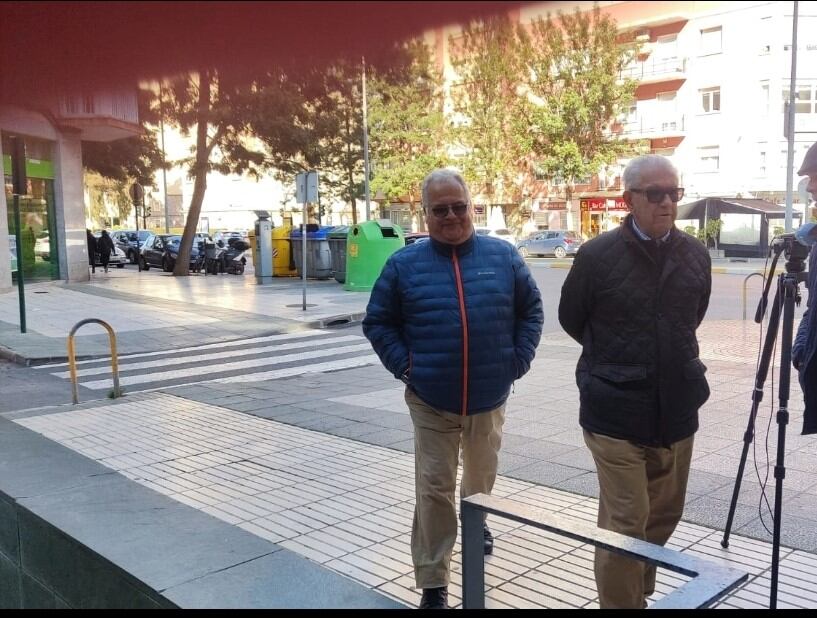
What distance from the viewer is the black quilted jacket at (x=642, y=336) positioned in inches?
116

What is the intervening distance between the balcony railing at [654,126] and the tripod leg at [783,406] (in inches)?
1559

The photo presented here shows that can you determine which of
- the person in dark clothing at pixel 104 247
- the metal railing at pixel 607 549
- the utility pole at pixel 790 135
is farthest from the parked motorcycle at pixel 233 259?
the metal railing at pixel 607 549

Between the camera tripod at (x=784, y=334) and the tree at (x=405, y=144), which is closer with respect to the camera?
the camera tripod at (x=784, y=334)

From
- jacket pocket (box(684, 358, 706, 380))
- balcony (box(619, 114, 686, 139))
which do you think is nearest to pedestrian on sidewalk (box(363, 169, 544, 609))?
jacket pocket (box(684, 358, 706, 380))

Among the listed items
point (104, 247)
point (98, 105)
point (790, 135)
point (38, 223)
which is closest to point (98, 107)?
point (98, 105)

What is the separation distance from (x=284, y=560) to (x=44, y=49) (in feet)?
9.46

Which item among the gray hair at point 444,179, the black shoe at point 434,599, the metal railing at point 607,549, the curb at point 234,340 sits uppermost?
the gray hair at point 444,179

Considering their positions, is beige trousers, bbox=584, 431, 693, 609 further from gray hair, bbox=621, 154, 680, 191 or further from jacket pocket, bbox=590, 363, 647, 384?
gray hair, bbox=621, 154, 680, 191

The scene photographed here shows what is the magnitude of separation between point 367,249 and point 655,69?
26977 mm

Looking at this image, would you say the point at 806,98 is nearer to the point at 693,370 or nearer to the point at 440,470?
the point at 693,370

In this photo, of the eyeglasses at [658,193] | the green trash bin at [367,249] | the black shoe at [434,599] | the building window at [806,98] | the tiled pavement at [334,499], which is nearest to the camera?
the eyeglasses at [658,193]

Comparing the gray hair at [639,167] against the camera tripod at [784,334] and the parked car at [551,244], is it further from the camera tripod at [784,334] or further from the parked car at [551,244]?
the parked car at [551,244]

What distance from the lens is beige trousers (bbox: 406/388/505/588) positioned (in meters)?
3.38

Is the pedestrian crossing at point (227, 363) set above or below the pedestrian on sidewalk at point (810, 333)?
below
